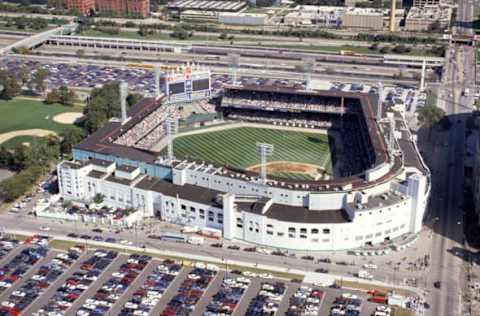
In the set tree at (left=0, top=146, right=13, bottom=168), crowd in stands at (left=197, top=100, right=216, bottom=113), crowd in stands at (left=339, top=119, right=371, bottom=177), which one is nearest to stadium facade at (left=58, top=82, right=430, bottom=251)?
crowd in stands at (left=339, top=119, right=371, bottom=177)

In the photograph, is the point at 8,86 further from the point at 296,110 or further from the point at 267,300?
the point at 267,300

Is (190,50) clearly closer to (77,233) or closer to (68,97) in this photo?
(68,97)

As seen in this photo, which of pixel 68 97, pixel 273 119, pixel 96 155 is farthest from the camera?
pixel 68 97

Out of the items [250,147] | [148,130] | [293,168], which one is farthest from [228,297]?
[148,130]

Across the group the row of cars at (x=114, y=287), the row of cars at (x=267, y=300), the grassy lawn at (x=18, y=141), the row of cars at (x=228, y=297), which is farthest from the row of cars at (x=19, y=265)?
the grassy lawn at (x=18, y=141)

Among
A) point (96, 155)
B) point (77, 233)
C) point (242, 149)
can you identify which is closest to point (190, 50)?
point (242, 149)

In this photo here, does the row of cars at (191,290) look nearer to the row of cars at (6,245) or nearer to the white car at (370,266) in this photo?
the white car at (370,266)

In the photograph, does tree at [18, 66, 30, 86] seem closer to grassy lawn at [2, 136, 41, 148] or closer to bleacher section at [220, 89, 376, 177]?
grassy lawn at [2, 136, 41, 148]

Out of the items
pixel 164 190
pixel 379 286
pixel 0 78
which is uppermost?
pixel 0 78
